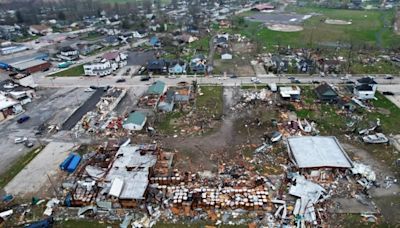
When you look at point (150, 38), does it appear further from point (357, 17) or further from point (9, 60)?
point (357, 17)

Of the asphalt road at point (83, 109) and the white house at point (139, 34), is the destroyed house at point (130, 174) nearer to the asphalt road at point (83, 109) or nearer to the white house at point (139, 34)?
the asphalt road at point (83, 109)

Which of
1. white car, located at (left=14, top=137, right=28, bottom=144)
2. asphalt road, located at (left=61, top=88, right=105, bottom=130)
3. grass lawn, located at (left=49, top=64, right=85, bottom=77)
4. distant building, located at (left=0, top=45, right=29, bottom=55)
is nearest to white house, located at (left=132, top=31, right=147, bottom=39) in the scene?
grass lawn, located at (left=49, top=64, right=85, bottom=77)

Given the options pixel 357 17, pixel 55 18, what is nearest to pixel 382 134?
pixel 357 17

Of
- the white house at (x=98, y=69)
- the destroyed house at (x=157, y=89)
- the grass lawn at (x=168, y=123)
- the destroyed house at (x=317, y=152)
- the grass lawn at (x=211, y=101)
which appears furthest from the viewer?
the white house at (x=98, y=69)

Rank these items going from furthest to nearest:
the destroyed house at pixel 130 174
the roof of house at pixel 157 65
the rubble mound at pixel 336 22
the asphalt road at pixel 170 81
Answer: the rubble mound at pixel 336 22
the roof of house at pixel 157 65
the asphalt road at pixel 170 81
the destroyed house at pixel 130 174

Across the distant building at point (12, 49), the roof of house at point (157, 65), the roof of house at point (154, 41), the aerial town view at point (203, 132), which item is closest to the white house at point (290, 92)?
the aerial town view at point (203, 132)

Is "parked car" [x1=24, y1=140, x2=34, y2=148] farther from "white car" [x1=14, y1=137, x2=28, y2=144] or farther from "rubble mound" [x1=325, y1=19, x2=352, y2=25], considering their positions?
"rubble mound" [x1=325, y1=19, x2=352, y2=25]

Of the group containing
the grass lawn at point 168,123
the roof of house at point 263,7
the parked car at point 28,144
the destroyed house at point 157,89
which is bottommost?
the grass lawn at point 168,123

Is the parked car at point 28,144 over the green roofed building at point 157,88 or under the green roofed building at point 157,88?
under
